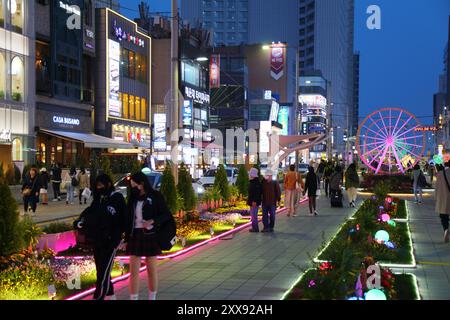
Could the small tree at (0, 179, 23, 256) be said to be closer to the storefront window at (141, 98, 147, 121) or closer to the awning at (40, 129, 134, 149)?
the awning at (40, 129, 134, 149)

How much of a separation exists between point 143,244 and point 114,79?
43.9 meters

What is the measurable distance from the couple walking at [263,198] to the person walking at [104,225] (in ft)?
28.0

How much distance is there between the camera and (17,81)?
37.4m

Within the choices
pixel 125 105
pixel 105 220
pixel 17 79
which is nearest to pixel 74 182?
pixel 17 79

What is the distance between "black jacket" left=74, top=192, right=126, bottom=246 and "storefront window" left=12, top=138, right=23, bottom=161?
100ft

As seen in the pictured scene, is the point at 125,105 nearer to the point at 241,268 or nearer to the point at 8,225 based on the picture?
the point at 241,268

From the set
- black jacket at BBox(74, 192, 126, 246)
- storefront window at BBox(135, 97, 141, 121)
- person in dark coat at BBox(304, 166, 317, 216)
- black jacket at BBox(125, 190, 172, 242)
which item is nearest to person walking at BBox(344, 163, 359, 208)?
person in dark coat at BBox(304, 166, 317, 216)

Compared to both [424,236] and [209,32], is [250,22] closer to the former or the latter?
[209,32]

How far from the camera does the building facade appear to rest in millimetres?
35406

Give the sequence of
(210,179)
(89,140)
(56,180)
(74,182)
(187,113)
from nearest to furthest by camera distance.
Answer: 1. (74,182)
2. (56,180)
3. (210,179)
4. (89,140)
5. (187,113)

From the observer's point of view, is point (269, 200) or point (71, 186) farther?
point (71, 186)

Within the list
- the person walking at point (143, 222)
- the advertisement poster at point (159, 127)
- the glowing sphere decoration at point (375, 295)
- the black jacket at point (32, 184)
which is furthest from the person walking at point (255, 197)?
the advertisement poster at point (159, 127)
